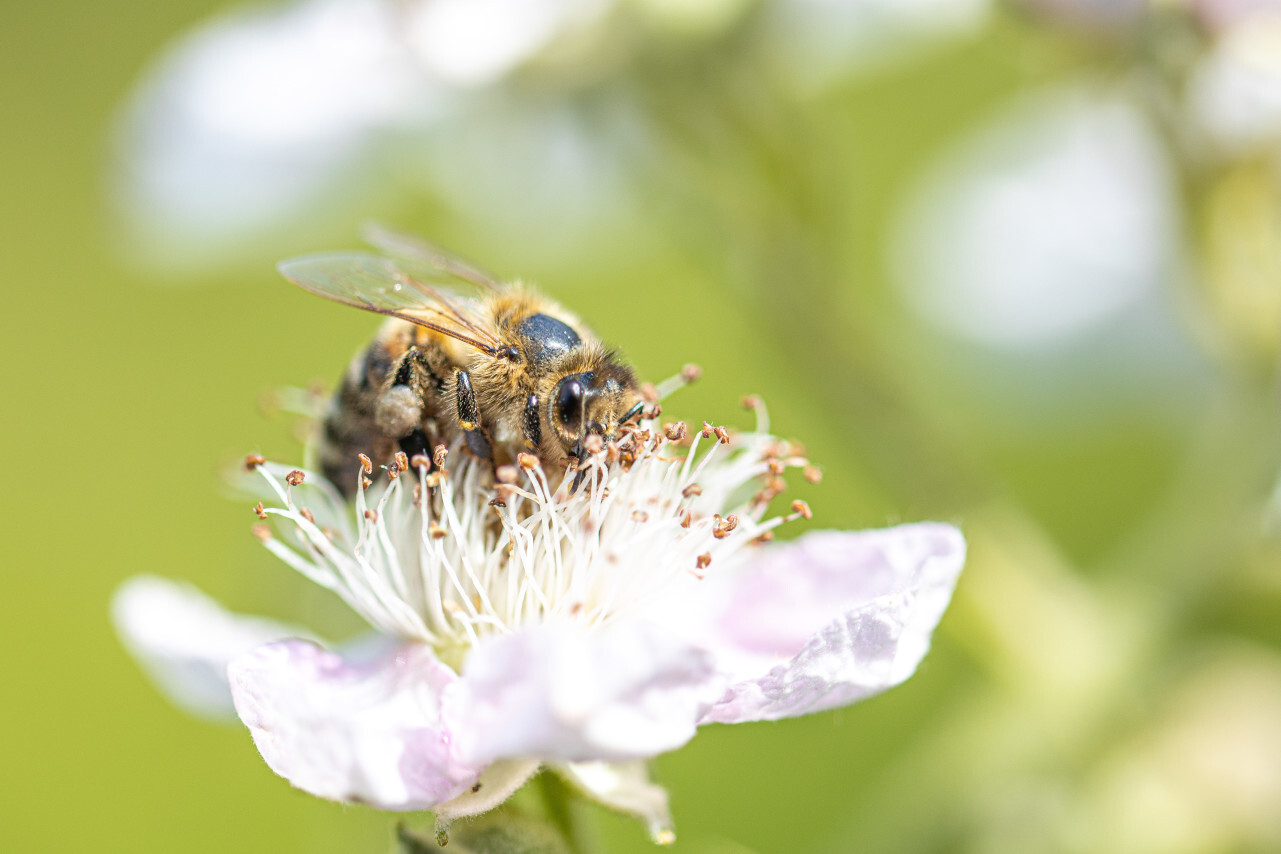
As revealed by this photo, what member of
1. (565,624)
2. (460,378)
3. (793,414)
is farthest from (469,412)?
(793,414)

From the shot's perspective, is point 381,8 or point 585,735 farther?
point 381,8

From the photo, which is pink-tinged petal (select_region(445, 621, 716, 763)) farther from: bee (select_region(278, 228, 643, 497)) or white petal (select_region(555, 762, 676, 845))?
bee (select_region(278, 228, 643, 497))

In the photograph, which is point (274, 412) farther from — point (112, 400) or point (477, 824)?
point (112, 400)

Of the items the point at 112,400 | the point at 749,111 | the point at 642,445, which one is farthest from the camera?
the point at 112,400

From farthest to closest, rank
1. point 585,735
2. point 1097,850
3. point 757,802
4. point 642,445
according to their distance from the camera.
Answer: point 757,802 < point 1097,850 < point 642,445 < point 585,735

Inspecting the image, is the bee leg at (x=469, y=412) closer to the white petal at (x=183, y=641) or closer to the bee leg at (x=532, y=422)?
the bee leg at (x=532, y=422)

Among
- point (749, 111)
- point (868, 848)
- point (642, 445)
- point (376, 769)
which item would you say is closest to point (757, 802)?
point (868, 848)

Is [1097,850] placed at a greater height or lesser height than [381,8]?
lesser
